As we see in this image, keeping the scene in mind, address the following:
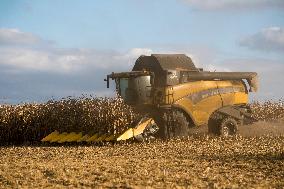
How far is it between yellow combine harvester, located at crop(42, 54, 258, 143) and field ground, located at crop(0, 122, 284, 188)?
25.7 inches

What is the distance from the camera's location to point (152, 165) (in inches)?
396

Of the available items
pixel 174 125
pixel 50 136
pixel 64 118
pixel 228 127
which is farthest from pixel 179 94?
pixel 50 136

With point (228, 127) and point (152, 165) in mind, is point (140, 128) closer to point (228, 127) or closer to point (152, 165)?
point (228, 127)

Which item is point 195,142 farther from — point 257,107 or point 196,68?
point 257,107

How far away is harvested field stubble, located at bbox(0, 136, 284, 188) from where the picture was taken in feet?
27.1

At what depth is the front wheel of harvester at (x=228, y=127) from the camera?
1669 centimetres

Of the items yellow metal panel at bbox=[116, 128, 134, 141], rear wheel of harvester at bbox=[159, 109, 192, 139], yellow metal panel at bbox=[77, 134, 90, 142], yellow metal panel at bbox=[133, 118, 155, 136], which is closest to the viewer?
yellow metal panel at bbox=[116, 128, 134, 141]

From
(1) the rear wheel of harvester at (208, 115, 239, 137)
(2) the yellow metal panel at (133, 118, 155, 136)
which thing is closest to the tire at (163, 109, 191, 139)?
(2) the yellow metal panel at (133, 118, 155, 136)

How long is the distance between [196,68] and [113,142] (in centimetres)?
421

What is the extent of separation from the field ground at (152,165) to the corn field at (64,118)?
2.98 ft

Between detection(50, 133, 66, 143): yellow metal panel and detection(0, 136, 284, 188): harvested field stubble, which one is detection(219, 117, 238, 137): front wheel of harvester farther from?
detection(50, 133, 66, 143): yellow metal panel

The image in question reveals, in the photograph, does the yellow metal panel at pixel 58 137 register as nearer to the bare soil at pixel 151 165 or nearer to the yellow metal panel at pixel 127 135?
the bare soil at pixel 151 165

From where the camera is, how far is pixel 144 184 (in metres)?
7.96

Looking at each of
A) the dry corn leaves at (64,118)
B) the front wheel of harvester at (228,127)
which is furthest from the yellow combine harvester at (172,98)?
the dry corn leaves at (64,118)
